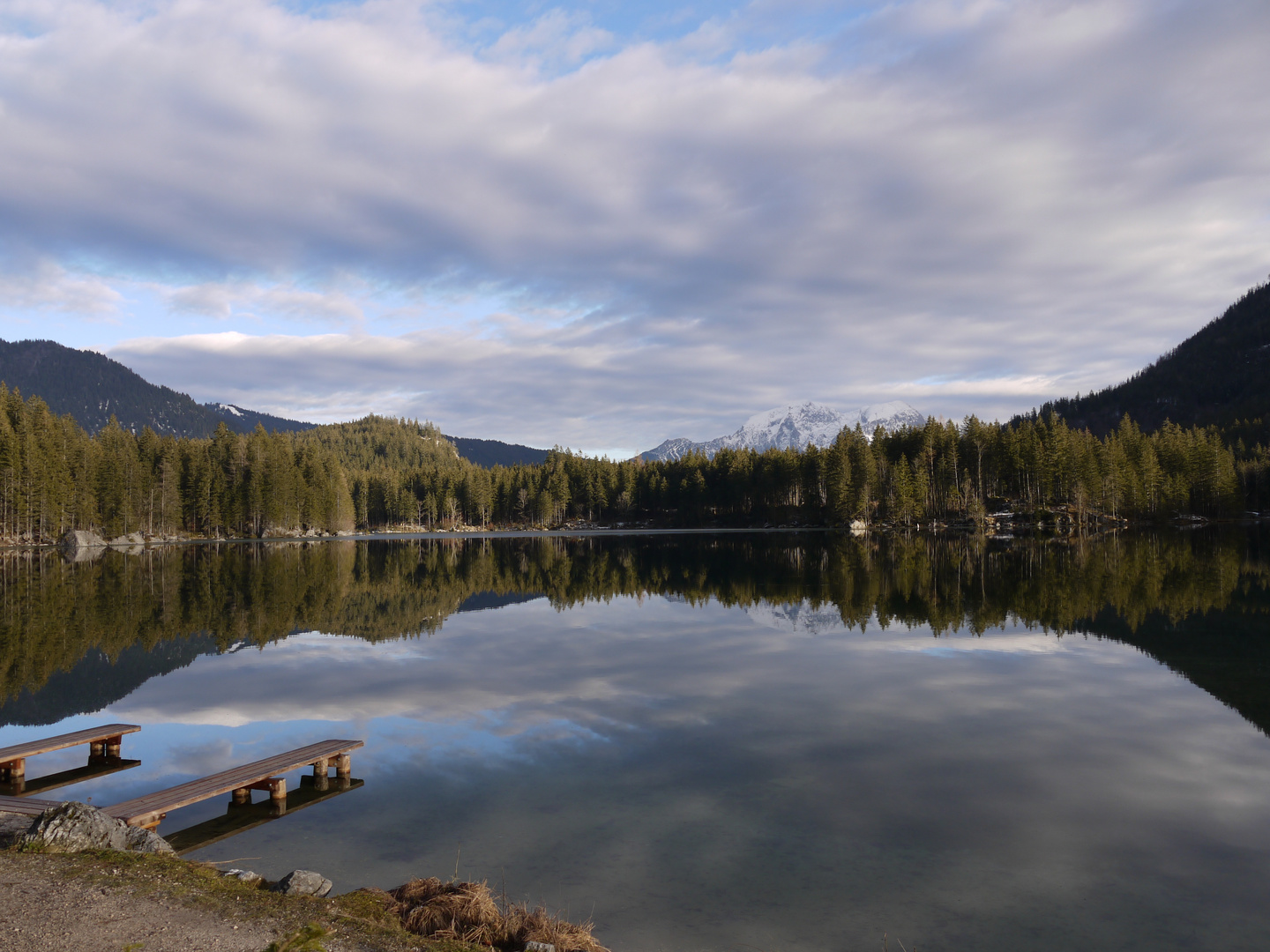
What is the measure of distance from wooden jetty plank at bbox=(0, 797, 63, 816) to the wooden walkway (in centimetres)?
237

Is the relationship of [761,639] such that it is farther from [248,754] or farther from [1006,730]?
[248,754]

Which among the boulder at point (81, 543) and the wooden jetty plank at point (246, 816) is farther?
the boulder at point (81, 543)

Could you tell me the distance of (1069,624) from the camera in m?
25.2

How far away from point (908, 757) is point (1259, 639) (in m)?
16.3

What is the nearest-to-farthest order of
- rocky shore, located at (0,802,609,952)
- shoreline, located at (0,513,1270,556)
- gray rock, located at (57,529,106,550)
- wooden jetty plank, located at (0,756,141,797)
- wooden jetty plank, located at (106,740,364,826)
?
rocky shore, located at (0,802,609,952), wooden jetty plank, located at (106,740,364,826), wooden jetty plank, located at (0,756,141,797), gray rock, located at (57,529,106,550), shoreline, located at (0,513,1270,556)

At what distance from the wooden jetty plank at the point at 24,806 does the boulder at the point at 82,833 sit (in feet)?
3.46

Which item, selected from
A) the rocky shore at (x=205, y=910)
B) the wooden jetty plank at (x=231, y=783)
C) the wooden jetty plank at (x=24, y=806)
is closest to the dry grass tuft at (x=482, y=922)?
the rocky shore at (x=205, y=910)

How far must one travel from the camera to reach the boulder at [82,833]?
26.8ft

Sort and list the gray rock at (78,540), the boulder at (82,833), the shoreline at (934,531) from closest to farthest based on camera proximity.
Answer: the boulder at (82,833) < the gray rock at (78,540) < the shoreline at (934,531)

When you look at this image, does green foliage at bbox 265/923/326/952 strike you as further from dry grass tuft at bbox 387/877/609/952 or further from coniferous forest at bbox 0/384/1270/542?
coniferous forest at bbox 0/384/1270/542

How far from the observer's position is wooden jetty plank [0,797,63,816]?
31.1 ft

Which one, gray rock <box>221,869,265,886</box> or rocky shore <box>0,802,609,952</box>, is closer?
rocky shore <box>0,802,609,952</box>

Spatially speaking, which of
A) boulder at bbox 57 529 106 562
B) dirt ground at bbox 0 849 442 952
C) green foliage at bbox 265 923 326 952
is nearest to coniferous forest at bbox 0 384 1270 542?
boulder at bbox 57 529 106 562

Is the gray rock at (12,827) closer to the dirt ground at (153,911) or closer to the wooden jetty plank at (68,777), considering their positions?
the dirt ground at (153,911)
